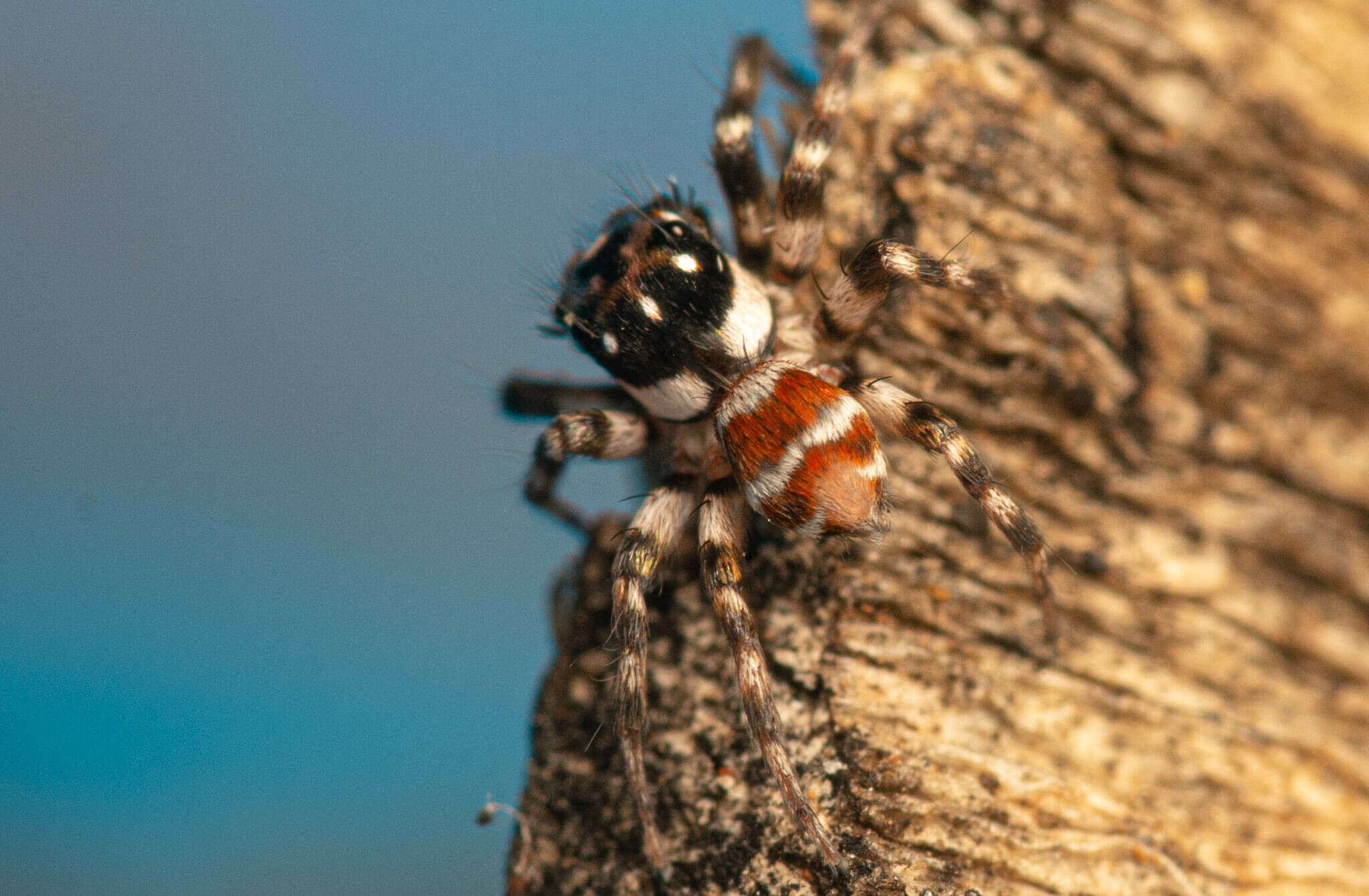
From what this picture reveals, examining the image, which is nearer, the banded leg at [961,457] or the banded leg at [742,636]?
the banded leg at [742,636]

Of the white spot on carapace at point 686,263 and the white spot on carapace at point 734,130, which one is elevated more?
the white spot on carapace at point 734,130

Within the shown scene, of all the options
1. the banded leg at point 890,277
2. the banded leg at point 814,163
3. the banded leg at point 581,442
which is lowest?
the banded leg at point 581,442

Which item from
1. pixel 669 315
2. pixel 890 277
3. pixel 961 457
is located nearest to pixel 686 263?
pixel 669 315

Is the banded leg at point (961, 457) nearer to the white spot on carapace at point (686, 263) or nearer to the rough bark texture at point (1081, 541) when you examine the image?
the rough bark texture at point (1081, 541)

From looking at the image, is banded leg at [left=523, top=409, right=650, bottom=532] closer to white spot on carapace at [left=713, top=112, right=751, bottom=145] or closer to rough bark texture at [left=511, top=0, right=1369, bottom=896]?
rough bark texture at [left=511, top=0, right=1369, bottom=896]

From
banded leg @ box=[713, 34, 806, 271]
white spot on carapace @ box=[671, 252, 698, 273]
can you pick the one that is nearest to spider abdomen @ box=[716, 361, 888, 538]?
white spot on carapace @ box=[671, 252, 698, 273]

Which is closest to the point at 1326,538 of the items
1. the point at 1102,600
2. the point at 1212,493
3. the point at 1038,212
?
the point at 1212,493

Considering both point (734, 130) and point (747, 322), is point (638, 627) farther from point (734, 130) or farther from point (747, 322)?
point (734, 130)

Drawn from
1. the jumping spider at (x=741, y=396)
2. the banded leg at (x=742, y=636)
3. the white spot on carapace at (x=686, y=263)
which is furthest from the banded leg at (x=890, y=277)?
the banded leg at (x=742, y=636)
